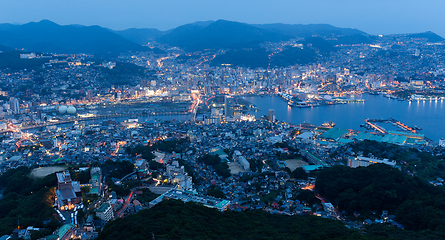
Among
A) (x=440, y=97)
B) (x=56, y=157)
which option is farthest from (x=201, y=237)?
(x=440, y=97)

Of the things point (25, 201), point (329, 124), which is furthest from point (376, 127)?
point (25, 201)

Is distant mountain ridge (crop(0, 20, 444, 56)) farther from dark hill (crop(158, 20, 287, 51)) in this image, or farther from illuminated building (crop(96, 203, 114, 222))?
illuminated building (crop(96, 203, 114, 222))

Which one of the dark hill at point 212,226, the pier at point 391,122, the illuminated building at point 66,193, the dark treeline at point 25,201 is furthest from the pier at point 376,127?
the dark treeline at point 25,201

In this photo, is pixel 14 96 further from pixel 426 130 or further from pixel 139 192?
pixel 426 130

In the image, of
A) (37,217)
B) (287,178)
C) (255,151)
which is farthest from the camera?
(255,151)

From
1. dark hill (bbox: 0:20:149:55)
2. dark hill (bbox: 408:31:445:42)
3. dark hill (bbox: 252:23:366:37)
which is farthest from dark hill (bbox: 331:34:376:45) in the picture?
dark hill (bbox: 0:20:149:55)
